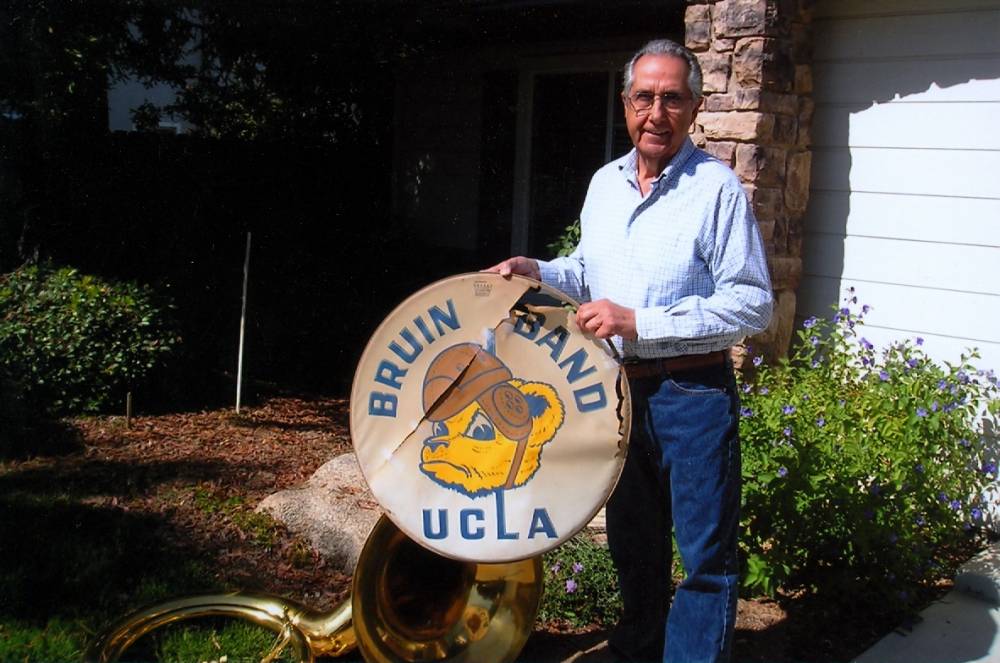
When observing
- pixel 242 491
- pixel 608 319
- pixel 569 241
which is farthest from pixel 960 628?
pixel 569 241

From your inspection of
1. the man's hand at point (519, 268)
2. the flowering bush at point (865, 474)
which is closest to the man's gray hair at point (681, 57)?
the man's hand at point (519, 268)

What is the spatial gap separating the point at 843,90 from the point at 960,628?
2.54 m

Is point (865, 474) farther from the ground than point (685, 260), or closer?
closer

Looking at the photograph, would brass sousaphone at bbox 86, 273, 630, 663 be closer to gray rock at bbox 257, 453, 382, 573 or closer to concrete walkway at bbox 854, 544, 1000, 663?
gray rock at bbox 257, 453, 382, 573

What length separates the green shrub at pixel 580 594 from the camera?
357cm

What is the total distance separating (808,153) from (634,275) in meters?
2.57

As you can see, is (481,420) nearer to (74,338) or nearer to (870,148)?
(870,148)

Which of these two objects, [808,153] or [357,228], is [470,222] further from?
[808,153]

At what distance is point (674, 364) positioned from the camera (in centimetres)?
259

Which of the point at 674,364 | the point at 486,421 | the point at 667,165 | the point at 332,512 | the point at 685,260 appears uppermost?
the point at 667,165

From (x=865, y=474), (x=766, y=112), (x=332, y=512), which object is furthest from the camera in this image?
(x=766, y=112)

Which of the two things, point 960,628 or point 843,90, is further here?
point 843,90

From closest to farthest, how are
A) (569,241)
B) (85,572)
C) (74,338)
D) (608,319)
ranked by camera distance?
(608,319), (85,572), (74,338), (569,241)

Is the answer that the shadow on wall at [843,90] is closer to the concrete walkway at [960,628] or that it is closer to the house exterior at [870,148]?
the house exterior at [870,148]
